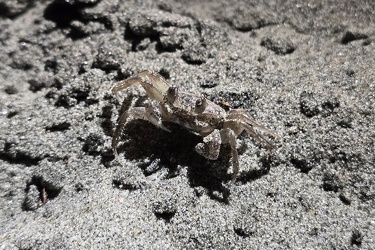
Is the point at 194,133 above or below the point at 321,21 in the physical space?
below

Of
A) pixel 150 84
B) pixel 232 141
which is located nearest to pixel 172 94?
Answer: pixel 150 84

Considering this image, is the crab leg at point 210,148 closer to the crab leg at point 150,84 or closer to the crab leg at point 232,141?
the crab leg at point 232,141

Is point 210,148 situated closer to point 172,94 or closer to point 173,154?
point 173,154

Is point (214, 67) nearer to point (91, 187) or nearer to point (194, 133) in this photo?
point (194, 133)

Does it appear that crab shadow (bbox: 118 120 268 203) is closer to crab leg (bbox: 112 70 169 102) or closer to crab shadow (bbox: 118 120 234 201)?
crab shadow (bbox: 118 120 234 201)

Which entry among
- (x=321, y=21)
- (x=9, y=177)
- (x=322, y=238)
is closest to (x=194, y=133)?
(x=322, y=238)

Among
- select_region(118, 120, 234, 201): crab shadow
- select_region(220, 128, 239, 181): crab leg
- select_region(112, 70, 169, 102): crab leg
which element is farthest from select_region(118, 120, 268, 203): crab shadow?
select_region(112, 70, 169, 102): crab leg

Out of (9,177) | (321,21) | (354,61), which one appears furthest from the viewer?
(321,21)
